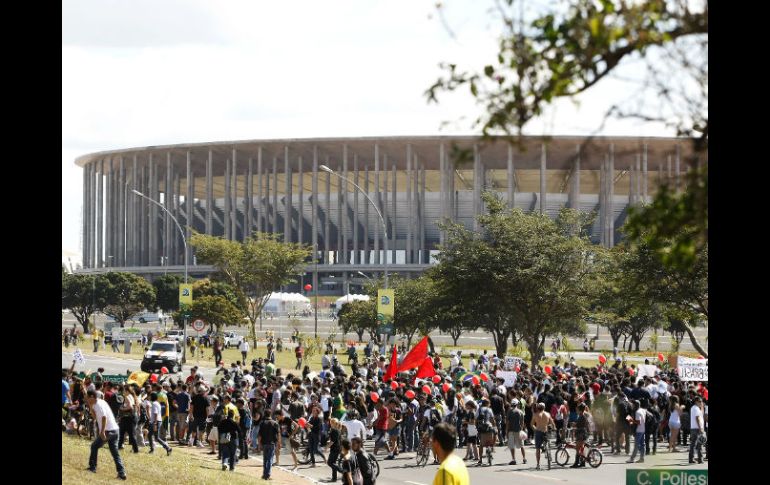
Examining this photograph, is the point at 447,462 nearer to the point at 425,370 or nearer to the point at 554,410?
the point at 554,410

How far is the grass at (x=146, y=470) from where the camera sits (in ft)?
53.6

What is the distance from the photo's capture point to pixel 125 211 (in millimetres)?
115875

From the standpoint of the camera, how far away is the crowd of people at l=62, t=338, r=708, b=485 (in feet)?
66.7

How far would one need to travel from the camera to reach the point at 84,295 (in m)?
83.9

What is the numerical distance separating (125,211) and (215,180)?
1004cm

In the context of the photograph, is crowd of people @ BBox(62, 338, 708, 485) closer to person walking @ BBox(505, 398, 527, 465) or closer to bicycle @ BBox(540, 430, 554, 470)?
person walking @ BBox(505, 398, 527, 465)

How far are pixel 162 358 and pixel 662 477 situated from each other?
3154 cm

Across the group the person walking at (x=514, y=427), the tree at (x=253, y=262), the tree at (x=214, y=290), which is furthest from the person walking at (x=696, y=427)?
the tree at (x=214, y=290)

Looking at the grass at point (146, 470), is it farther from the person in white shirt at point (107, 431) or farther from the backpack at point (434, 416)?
the backpack at point (434, 416)

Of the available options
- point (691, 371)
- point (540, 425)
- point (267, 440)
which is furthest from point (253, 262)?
point (267, 440)

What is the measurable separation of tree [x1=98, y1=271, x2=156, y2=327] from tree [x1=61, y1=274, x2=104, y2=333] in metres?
0.48
